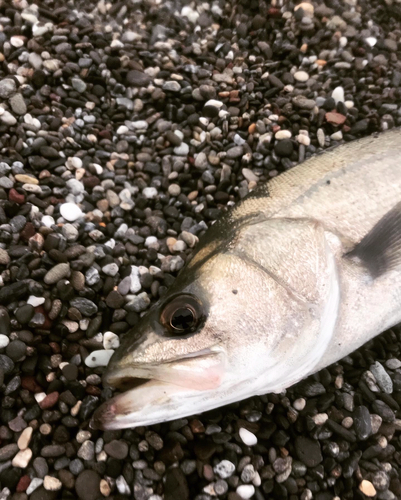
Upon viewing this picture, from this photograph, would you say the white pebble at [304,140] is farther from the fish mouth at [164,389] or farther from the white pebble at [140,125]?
the fish mouth at [164,389]

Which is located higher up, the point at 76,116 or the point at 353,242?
the point at 353,242

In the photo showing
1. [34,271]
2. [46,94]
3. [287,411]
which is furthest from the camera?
[46,94]

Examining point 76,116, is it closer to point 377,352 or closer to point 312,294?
point 312,294

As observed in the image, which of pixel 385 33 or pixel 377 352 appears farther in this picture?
pixel 385 33

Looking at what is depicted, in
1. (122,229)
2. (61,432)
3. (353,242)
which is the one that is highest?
(353,242)

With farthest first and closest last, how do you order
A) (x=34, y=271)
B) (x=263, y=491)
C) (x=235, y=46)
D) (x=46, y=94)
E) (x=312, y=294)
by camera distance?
(x=235, y=46) < (x=46, y=94) < (x=34, y=271) < (x=263, y=491) < (x=312, y=294)

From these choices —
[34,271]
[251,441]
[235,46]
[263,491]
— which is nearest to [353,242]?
[251,441]

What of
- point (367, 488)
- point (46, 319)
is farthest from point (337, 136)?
point (46, 319)
